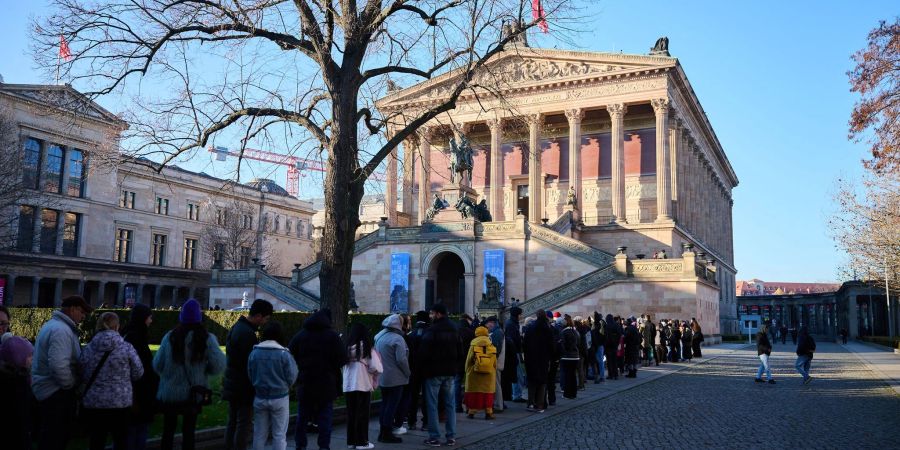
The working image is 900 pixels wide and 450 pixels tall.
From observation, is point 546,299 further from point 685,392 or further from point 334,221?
point 334,221

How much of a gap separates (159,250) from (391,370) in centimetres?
6202

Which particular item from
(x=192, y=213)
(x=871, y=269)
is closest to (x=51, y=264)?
(x=192, y=213)

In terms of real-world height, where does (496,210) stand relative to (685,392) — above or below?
above

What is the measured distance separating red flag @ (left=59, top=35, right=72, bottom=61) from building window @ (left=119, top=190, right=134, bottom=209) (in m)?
52.9

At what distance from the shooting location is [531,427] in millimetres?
13344

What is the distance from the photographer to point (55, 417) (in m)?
7.61

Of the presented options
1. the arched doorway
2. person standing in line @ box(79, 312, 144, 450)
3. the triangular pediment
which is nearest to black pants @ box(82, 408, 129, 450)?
person standing in line @ box(79, 312, 144, 450)

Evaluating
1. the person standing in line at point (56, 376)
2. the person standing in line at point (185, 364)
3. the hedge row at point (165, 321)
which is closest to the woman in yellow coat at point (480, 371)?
the person standing in line at point (185, 364)

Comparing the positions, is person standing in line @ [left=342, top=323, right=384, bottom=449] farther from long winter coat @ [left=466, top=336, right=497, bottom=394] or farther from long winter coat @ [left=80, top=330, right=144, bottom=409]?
long winter coat @ [left=80, top=330, right=144, bottom=409]

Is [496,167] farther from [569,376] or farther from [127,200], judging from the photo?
[569,376]

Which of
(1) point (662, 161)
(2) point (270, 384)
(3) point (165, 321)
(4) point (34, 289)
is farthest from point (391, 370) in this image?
(4) point (34, 289)

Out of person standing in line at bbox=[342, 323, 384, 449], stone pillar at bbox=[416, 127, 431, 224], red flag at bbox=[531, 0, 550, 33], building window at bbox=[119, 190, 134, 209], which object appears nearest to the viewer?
person standing in line at bbox=[342, 323, 384, 449]

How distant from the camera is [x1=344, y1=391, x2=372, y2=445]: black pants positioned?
1065 cm

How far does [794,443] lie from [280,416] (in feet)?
27.6
